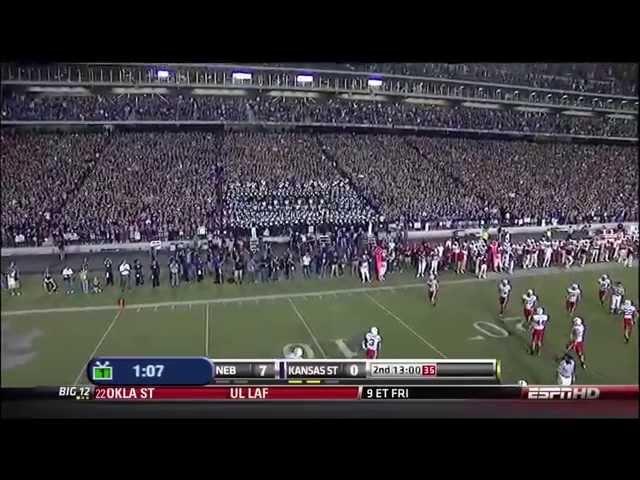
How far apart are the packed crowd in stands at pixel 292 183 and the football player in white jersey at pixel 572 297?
60 cm

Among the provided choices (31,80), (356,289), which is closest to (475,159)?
(356,289)

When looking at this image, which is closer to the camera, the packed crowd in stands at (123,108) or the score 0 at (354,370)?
the score 0 at (354,370)

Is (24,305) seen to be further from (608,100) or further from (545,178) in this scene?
(608,100)

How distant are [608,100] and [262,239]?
294 centimetres

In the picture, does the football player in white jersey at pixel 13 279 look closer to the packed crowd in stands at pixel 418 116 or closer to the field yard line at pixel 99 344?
the field yard line at pixel 99 344

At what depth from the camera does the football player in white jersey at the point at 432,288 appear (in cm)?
536

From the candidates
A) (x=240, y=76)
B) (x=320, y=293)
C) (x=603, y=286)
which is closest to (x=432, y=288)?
(x=320, y=293)

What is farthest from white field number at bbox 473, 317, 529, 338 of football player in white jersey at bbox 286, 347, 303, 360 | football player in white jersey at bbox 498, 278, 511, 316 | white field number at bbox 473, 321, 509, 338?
football player in white jersey at bbox 286, 347, 303, 360

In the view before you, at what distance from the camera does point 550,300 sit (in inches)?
190

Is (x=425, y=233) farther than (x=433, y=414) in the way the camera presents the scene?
Yes

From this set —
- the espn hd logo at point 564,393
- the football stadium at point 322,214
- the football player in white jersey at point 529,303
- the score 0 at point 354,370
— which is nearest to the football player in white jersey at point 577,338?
the football stadium at point 322,214

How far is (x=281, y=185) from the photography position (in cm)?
470

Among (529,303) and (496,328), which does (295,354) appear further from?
(529,303)
